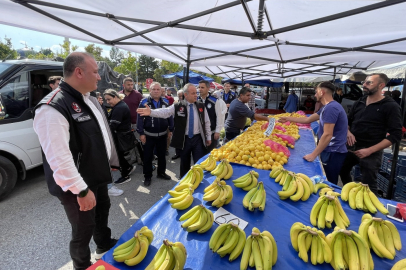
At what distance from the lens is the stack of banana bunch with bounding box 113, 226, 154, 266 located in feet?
4.56

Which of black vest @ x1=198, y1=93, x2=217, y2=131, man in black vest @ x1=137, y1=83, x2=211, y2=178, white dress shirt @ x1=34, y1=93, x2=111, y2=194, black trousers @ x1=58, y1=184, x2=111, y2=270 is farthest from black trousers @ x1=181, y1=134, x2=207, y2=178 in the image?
white dress shirt @ x1=34, y1=93, x2=111, y2=194

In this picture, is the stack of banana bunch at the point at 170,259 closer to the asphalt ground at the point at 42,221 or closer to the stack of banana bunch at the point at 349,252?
the stack of banana bunch at the point at 349,252

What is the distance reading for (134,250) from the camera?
141cm

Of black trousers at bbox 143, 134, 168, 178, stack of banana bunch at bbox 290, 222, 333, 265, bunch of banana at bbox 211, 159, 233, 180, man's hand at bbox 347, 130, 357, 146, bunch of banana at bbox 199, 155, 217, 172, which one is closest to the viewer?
stack of banana bunch at bbox 290, 222, 333, 265

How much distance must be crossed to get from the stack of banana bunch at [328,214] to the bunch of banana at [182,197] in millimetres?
1157

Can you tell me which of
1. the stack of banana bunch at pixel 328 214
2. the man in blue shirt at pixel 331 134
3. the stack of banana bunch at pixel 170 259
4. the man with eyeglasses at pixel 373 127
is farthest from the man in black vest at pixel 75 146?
the man with eyeglasses at pixel 373 127

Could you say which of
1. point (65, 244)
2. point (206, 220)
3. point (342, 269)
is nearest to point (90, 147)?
point (206, 220)

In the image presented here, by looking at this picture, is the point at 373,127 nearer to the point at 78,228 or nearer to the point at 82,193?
the point at 82,193

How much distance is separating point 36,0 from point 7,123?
2137 millimetres

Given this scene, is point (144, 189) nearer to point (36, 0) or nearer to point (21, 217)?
point (21, 217)

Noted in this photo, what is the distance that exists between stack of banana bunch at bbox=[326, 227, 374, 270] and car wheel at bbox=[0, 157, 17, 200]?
4.78 m

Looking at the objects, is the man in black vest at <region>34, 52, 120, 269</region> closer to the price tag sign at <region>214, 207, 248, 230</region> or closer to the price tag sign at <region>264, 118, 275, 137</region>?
the price tag sign at <region>214, 207, 248, 230</region>

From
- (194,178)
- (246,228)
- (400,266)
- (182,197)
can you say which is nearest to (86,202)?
(182,197)

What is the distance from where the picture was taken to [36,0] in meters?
2.60
